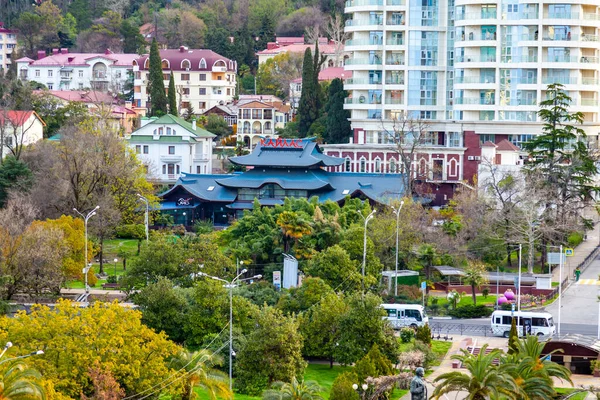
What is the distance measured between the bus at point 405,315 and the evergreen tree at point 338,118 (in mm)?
56021

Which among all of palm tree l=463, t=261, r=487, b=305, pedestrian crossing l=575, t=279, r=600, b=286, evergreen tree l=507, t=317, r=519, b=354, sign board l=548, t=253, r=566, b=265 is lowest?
evergreen tree l=507, t=317, r=519, b=354

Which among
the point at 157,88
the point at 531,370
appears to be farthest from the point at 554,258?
the point at 157,88

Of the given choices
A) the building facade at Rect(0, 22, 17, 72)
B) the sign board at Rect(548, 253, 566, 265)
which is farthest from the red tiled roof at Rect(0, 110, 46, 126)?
the building facade at Rect(0, 22, 17, 72)

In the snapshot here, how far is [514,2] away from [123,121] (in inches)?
1767

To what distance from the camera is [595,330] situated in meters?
76.8

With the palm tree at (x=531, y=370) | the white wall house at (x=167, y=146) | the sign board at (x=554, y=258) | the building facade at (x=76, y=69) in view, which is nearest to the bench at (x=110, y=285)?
the sign board at (x=554, y=258)

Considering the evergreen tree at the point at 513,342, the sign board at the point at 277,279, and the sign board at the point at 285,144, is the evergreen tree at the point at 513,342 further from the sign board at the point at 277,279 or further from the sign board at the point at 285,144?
the sign board at the point at 285,144

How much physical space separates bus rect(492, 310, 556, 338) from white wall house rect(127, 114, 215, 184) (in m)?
53.4

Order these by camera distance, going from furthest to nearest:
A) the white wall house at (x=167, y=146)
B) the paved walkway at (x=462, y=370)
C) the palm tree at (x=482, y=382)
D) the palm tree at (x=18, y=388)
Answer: the white wall house at (x=167, y=146) < the paved walkway at (x=462, y=370) < the palm tree at (x=482, y=382) < the palm tree at (x=18, y=388)

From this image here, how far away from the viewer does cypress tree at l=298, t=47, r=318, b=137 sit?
444 ft

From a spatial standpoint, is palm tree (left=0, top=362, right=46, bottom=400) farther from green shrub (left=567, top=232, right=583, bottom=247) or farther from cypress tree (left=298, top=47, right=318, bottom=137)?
cypress tree (left=298, top=47, right=318, bottom=137)

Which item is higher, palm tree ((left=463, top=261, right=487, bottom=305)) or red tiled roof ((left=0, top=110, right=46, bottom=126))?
red tiled roof ((left=0, top=110, right=46, bottom=126))

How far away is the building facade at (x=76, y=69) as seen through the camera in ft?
566

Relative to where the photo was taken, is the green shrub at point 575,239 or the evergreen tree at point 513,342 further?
the green shrub at point 575,239
